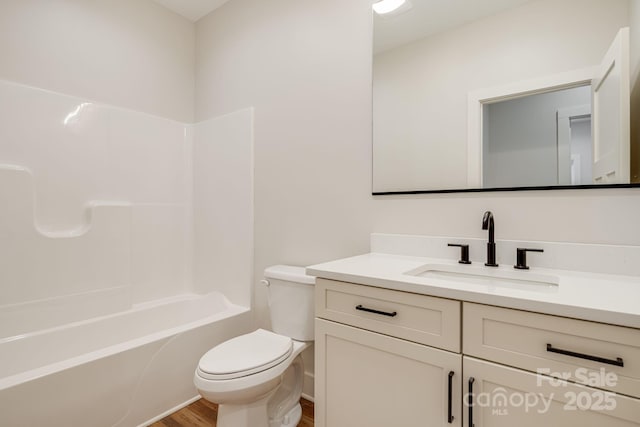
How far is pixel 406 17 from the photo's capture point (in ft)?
5.16

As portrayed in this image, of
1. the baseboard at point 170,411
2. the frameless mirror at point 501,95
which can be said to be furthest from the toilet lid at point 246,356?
the frameless mirror at point 501,95

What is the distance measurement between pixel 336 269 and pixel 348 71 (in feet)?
3.73

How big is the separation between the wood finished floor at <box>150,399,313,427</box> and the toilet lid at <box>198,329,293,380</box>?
51cm

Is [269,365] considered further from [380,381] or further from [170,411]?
[170,411]

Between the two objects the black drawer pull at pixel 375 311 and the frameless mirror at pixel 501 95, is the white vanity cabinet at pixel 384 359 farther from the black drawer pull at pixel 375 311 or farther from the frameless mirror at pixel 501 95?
the frameless mirror at pixel 501 95

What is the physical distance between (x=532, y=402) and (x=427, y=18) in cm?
159

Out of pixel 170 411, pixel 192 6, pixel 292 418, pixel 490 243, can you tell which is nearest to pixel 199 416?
pixel 170 411

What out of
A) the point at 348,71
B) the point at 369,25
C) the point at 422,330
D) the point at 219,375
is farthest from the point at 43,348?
the point at 369,25

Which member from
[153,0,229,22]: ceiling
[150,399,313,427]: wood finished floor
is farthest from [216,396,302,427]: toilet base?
[153,0,229,22]: ceiling

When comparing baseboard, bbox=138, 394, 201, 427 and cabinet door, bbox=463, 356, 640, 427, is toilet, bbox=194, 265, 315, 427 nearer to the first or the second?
baseboard, bbox=138, 394, 201, 427

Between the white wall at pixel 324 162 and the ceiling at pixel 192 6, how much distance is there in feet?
0.23

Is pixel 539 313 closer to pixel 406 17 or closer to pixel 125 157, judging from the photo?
pixel 406 17

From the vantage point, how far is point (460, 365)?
35.4 inches

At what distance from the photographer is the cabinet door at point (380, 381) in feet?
3.05
